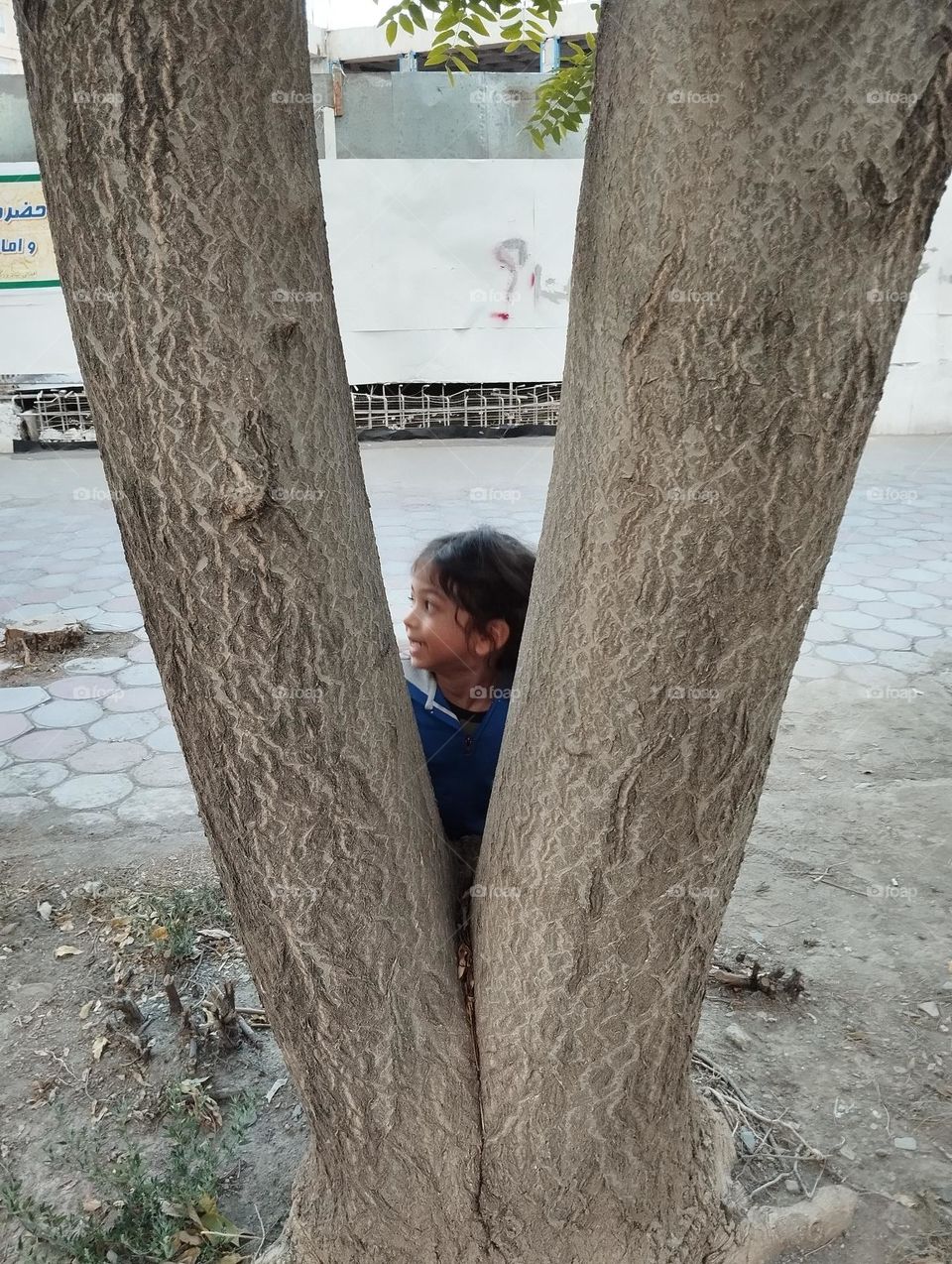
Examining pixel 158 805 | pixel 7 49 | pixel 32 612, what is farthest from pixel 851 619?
pixel 7 49

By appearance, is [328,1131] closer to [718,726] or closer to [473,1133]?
[473,1133]

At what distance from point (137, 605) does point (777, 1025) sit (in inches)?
156

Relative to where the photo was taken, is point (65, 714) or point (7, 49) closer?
point (65, 714)

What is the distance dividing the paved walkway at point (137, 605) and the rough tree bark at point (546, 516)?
1.98 metres

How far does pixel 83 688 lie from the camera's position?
4.43m

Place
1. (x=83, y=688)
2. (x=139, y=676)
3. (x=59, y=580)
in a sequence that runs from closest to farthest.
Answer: (x=83, y=688)
(x=139, y=676)
(x=59, y=580)

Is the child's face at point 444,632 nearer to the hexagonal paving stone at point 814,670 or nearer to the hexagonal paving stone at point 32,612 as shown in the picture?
the hexagonal paving stone at point 814,670

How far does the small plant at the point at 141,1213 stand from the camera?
1758 mm

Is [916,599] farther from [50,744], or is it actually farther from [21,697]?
[21,697]

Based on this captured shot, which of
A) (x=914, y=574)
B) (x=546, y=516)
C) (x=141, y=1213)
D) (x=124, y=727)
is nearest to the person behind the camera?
(x=546, y=516)

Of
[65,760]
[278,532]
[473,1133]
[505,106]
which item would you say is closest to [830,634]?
[65,760]

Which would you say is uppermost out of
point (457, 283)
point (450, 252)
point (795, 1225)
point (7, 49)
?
point (7, 49)

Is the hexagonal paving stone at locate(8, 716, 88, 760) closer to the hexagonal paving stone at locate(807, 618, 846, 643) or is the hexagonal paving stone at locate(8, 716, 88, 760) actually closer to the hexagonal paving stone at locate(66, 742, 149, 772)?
the hexagonal paving stone at locate(66, 742, 149, 772)

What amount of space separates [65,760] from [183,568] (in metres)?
2.92
